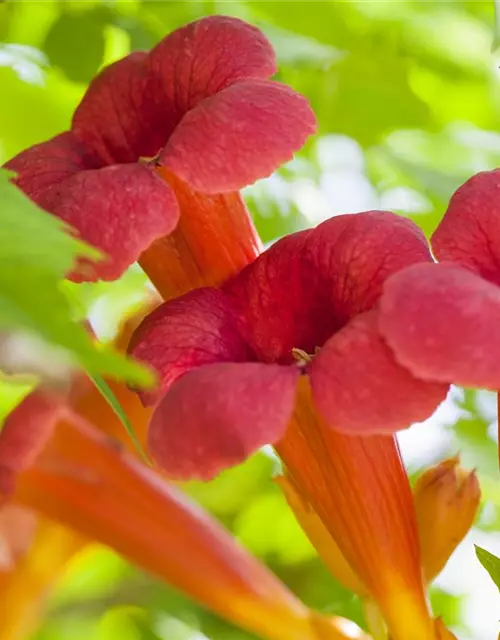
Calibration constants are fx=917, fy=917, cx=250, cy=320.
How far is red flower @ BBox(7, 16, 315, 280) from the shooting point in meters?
0.61

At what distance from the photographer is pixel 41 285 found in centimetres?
44

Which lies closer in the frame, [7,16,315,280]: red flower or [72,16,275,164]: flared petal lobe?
[7,16,315,280]: red flower

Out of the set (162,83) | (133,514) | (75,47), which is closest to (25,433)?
(133,514)

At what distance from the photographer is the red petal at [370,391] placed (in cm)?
53

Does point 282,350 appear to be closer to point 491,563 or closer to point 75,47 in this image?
point 491,563

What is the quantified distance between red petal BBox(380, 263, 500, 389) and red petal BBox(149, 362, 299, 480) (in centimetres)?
8

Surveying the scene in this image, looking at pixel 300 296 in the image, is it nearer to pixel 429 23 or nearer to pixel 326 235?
pixel 326 235

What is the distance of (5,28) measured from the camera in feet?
3.86

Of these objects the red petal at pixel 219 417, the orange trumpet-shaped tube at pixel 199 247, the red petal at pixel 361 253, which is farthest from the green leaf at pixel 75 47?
the red petal at pixel 219 417

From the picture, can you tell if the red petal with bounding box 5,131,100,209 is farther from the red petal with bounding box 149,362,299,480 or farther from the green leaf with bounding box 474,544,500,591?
the green leaf with bounding box 474,544,500,591

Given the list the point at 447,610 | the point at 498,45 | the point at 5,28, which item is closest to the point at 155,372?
the point at 498,45

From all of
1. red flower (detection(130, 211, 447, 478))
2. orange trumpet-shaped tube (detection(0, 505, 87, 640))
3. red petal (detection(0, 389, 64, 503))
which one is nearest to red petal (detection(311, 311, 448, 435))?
red flower (detection(130, 211, 447, 478))

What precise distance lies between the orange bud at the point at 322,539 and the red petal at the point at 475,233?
26 cm

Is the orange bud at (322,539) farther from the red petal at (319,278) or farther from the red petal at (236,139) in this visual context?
the red petal at (236,139)
